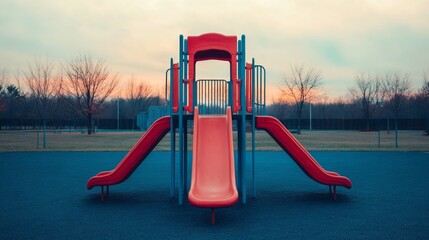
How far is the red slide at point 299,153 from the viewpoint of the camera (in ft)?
24.1

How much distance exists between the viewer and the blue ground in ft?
16.9

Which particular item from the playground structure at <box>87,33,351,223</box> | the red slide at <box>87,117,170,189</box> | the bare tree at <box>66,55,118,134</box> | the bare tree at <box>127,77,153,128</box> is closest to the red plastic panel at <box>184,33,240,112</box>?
the playground structure at <box>87,33,351,223</box>

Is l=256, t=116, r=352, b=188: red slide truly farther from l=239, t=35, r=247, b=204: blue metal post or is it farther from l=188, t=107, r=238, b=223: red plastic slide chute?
l=188, t=107, r=238, b=223: red plastic slide chute

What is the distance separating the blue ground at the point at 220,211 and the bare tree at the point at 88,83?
87.6ft

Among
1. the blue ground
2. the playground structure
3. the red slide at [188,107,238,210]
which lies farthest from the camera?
the playground structure

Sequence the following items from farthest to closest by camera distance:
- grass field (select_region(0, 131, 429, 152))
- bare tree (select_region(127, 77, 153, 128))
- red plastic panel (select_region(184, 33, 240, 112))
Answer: bare tree (select_region(127, 77, 153, 128)) → grass field (select_region(0, 131, 429, 152)) → red plastic panel (select_region(184, 33, 240, 112))

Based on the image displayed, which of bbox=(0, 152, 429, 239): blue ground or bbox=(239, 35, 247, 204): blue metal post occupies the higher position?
bbox=(239, 35, 247, 204): blue metal post

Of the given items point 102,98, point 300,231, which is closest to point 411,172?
point 300,231

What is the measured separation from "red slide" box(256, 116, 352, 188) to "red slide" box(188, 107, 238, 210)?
0.91 meters

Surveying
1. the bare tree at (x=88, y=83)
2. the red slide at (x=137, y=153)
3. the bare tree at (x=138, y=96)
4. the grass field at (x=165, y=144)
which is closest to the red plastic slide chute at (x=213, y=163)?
the red slide at (x=137, y=153)

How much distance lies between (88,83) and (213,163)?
33.0 meters

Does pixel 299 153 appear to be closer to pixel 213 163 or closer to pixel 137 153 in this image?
pixel 213 163

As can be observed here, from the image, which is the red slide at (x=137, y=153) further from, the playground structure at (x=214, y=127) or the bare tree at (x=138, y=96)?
the bare tree at (x=138, y=96)

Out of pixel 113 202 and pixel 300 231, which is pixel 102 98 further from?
pixel 300 231
